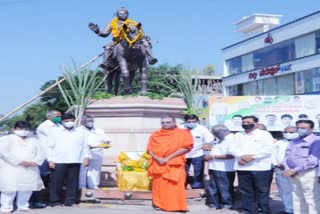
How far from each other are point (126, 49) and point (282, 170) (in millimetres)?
4173

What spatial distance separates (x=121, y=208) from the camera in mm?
9211

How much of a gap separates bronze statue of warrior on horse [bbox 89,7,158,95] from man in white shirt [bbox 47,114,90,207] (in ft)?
7.43

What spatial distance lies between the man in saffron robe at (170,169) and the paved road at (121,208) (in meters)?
0.25

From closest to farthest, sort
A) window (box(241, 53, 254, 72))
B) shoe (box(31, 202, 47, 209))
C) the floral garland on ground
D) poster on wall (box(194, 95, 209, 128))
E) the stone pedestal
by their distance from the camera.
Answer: shoe (box(31, 202, 47, 209))
the floral garland on ground
the stone pedestal
poster on wall (box(194, 95, 209, 128))
window (box(241, 53, 254, 72))

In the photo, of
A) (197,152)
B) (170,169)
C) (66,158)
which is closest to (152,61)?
(197,152)

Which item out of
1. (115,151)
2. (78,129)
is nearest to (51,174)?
(78,129)

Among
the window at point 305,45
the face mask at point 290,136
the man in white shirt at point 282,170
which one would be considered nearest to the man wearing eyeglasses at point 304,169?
the man in white shirt at point 282,170

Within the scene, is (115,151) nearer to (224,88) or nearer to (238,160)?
(238,160)

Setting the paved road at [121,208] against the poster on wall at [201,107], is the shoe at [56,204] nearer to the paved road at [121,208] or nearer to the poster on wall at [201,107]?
the paved road at [121,208]

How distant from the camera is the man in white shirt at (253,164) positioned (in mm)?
8523

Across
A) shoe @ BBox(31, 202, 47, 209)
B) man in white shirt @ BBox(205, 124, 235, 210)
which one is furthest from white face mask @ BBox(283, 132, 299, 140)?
shoe @ BBox(31, 202, 47, 209)

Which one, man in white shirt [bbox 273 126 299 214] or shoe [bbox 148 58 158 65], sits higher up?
shoe [bbox 148 58 158 65]

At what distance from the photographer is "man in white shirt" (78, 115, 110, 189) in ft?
33.1

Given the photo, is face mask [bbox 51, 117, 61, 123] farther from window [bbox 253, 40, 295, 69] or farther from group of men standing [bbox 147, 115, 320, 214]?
window [bbox 253, 40, 295, 69]
